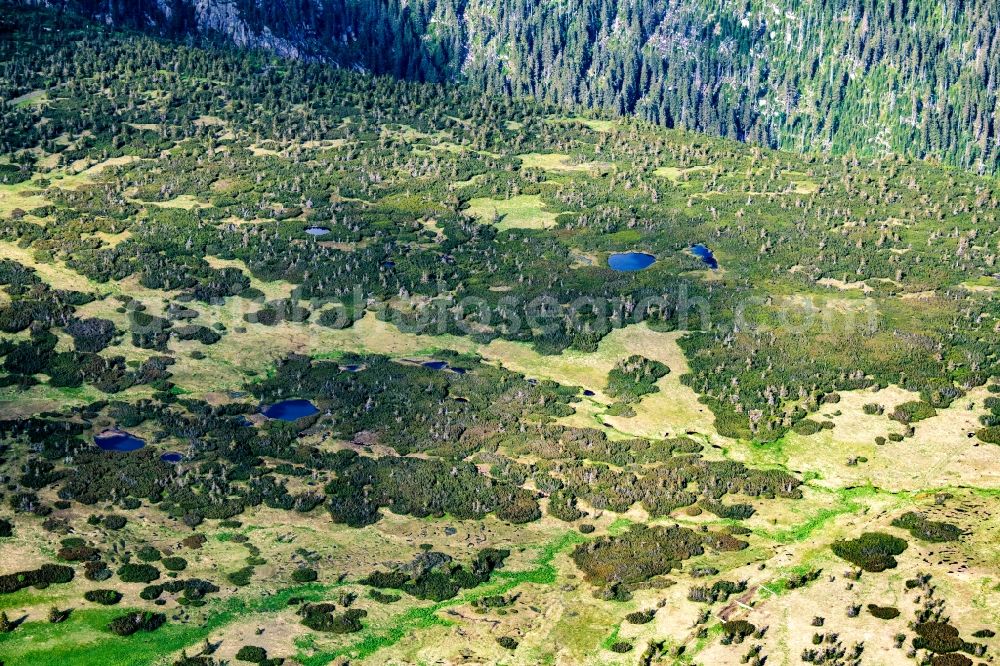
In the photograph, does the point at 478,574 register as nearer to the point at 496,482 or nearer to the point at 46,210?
the point at 496,482

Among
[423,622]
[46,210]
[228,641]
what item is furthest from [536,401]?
[46,210]

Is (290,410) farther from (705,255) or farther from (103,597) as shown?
(705,255)

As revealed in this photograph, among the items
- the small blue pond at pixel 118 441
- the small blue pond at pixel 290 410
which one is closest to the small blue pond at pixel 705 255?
the small blue pond at pixel 290 410

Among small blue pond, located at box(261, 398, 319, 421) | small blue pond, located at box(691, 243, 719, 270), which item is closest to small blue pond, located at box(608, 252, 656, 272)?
small blue pond, located at box(691, 243, 719, 270)

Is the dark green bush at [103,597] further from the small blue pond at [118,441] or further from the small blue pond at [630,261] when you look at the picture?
the small blue pond at [630,261]

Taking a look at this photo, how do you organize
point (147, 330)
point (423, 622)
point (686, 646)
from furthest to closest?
point (147, 330) → point (423, 622) → point (686, 646)

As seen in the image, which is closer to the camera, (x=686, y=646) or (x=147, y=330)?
(x=686, y=646)

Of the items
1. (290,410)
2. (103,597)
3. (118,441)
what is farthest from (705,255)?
(103,597)

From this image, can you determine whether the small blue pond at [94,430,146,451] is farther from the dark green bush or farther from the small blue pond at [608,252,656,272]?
the small blue pond at [608,252,656,272]
